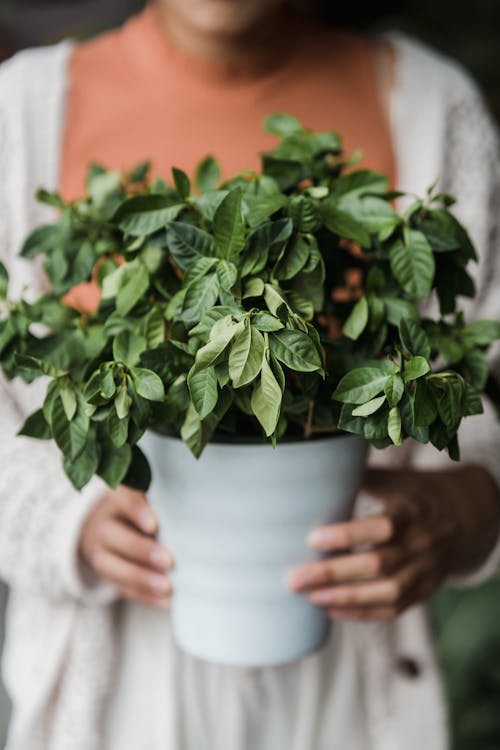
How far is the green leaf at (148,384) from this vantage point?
435 mm

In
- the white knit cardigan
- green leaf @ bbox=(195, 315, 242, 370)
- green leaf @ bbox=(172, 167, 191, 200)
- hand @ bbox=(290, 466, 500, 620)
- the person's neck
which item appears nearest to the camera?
green leaf @ bbox=(195, 315, 242, 370)

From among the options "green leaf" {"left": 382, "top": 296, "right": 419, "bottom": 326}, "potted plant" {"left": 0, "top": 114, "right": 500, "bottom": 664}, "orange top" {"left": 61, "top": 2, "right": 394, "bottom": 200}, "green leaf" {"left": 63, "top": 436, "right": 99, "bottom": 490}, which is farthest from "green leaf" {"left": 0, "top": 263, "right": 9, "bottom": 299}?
"orange top" {"left": 61, "top": 2, "right": 394, "bottom": 200}

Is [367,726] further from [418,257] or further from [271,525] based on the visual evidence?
[418,257]

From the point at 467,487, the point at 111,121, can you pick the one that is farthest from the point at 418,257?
the point at 111,121

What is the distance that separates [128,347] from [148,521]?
18 centimetres

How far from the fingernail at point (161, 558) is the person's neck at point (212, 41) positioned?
0.45 meters

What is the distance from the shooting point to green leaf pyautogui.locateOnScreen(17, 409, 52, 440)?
482 millimetres

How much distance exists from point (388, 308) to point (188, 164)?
363 millimetres

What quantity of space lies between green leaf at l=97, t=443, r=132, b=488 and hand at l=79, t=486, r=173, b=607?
0.14m

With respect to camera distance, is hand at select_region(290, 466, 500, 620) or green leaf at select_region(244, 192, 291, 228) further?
hand at select_region(290, 466, 500, 620)

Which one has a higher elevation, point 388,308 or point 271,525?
point 388,308

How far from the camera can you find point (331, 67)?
87cm

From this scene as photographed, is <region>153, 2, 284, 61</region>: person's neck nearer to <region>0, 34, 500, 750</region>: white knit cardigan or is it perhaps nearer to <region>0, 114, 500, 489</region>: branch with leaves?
<region>0, 34, 500, 750</region>: white knit cardigan

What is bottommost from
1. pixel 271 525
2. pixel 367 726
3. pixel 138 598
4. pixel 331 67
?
pixel 367 726
